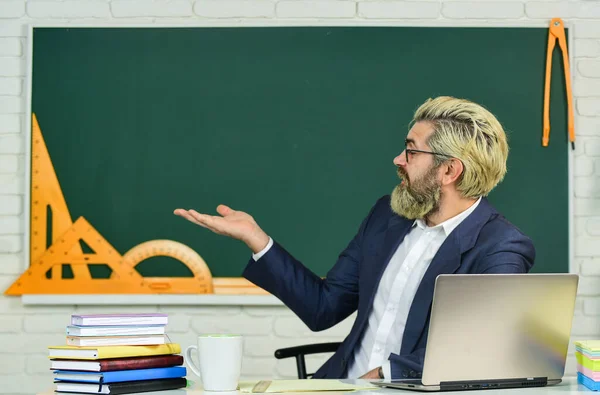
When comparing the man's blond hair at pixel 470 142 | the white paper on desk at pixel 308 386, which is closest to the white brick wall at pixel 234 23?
the man's blond hair at pixel 470 142

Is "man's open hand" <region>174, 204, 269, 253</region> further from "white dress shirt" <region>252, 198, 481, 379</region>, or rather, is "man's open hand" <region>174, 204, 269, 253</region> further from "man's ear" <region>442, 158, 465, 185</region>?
"man's ear" <region>442, 158, 465, 185</region>

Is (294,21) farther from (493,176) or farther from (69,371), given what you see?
(69,371)

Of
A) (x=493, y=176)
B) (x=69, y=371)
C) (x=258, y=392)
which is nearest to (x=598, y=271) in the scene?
(x=493, y=176)

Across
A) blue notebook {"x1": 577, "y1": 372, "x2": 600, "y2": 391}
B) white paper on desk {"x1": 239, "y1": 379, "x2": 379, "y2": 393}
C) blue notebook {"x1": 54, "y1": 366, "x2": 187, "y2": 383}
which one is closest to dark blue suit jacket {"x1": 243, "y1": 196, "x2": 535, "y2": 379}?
white paper on desk {"x1": 239, "y1": 379, "x2": 379, "y2": 393}

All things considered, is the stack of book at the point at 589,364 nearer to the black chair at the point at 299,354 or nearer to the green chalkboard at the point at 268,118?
the black chair at the point at 299,354

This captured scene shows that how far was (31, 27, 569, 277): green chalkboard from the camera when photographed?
10.8 feet

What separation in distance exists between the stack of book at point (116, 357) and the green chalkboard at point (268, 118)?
1.69 metres

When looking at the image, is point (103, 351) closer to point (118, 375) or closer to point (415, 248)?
point (118, 375)

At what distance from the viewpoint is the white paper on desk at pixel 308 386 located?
5.03 feet

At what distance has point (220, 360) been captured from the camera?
59.2 inches

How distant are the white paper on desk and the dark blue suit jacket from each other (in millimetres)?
251

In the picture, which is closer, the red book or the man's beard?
the red book

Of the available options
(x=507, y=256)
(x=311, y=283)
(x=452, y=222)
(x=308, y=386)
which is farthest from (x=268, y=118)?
(x=308, y=386)

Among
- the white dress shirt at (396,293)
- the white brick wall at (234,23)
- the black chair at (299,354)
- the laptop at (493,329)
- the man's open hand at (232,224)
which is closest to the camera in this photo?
the laptop at (493,329)
